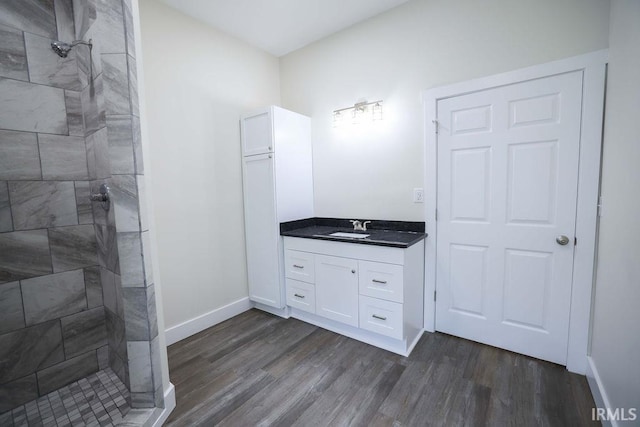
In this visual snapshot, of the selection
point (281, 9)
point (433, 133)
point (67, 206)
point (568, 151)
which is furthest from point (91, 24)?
point (568, 151)

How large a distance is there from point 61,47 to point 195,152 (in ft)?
3.30

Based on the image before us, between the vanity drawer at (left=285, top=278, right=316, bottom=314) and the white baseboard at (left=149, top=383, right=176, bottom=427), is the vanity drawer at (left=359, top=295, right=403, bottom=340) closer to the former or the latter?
the vanity drawer at (left=285, top=278, right=316, bottom=314)

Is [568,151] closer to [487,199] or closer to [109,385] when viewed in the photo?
[487,199]

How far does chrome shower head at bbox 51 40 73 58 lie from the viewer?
1618 mm

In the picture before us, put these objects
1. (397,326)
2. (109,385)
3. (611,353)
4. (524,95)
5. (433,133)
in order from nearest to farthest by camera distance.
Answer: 1. (611,353)
2. (109,385)
3. (524,95)
4. (397,326)
5. (433,133)

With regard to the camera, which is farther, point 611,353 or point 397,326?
point 397,326

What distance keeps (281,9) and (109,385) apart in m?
3.04

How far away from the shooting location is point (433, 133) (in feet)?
7.20

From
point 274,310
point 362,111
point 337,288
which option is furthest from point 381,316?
point 362,111

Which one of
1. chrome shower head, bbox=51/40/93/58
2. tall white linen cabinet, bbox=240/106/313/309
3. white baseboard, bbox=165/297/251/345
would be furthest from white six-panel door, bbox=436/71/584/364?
chrome shower head, bbox=51/40/93/58

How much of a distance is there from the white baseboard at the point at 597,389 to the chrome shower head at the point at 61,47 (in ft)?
11.4

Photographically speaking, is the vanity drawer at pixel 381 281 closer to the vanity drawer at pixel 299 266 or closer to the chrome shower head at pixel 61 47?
the vanity drawer at pixel 299 266

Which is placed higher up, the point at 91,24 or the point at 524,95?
the point at 91,24

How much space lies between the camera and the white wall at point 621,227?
116cm
